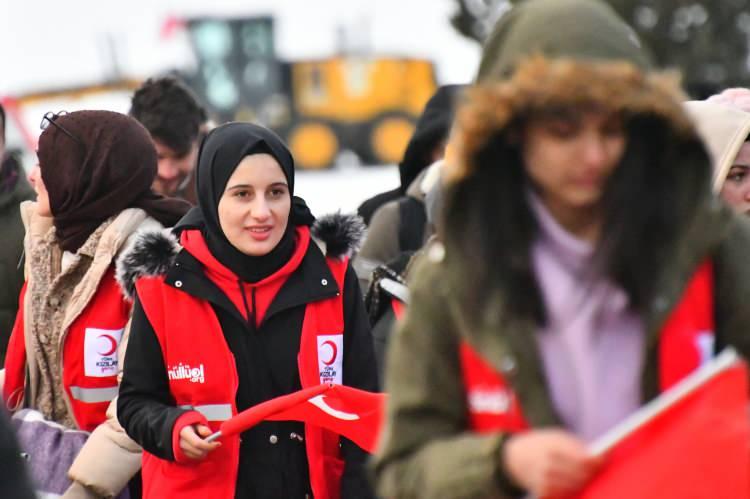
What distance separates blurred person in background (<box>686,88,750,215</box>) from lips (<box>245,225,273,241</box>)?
1361 mm

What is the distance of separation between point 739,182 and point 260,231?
1503mm

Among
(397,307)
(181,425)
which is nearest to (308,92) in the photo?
(397,307)

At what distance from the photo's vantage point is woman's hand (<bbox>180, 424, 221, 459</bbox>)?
4.69 m

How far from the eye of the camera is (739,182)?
5.09 metres

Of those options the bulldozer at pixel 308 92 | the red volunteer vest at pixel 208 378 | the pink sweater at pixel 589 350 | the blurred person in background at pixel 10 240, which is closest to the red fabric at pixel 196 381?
the red volunteer vest at pixel 208 378

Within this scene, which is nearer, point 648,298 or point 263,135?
point 648,298

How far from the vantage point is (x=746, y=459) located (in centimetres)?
260

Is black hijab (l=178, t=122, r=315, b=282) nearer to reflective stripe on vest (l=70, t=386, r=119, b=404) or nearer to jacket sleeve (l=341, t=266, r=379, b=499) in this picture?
jacket sleeve (l=341, t=266, r=379, b=499)

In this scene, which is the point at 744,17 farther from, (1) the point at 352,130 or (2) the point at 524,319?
(2) the point at 524,319

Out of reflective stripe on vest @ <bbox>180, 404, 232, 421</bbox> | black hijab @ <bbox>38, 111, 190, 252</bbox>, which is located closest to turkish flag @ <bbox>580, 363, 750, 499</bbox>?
reflective stripe on vest @ <bbox>180, 404, 232, 421</bbox>

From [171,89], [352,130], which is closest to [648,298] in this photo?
[171,89]

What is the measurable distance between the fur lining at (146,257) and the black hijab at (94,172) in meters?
0.53

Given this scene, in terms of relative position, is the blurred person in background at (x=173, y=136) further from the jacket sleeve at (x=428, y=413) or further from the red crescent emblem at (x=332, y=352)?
the jacket sleeve at (x=428, y=413)

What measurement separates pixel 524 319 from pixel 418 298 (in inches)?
10.1
